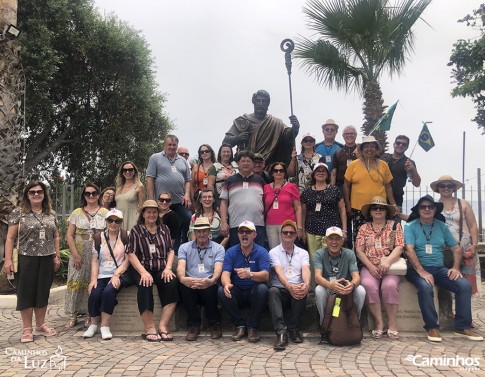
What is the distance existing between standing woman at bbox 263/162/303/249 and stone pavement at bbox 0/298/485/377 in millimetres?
1351

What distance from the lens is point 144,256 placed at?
5734 millimetres

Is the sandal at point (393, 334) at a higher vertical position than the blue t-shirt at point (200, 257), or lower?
lower

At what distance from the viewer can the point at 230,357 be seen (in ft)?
15.4

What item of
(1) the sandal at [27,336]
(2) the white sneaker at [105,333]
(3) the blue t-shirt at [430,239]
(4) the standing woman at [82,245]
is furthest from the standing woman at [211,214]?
(3) the blue t-shirt at [430,239]

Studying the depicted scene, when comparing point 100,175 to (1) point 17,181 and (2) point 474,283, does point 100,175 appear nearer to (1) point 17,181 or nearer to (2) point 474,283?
(1) point 17,181

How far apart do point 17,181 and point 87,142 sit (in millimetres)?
10799

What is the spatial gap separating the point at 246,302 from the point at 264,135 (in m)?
3.33

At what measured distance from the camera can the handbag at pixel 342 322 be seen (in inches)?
201

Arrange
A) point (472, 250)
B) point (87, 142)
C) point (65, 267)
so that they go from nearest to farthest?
point (472, 250)
point (65, 267)
point (87, 142)

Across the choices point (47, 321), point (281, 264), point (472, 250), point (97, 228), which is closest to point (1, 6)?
point (97, 228)

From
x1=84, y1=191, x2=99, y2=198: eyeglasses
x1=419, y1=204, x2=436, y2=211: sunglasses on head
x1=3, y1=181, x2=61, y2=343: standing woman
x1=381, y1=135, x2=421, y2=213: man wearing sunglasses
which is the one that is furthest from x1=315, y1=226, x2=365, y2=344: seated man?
x1=3, y1=181, x2=61, y2=343: standing woman

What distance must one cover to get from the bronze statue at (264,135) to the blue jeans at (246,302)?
2.89 meters

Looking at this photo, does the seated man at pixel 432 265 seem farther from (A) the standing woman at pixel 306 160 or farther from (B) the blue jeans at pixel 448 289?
(A) the standing woman at pixel 306 160

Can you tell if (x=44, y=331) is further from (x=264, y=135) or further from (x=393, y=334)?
(x=264, y=135)
